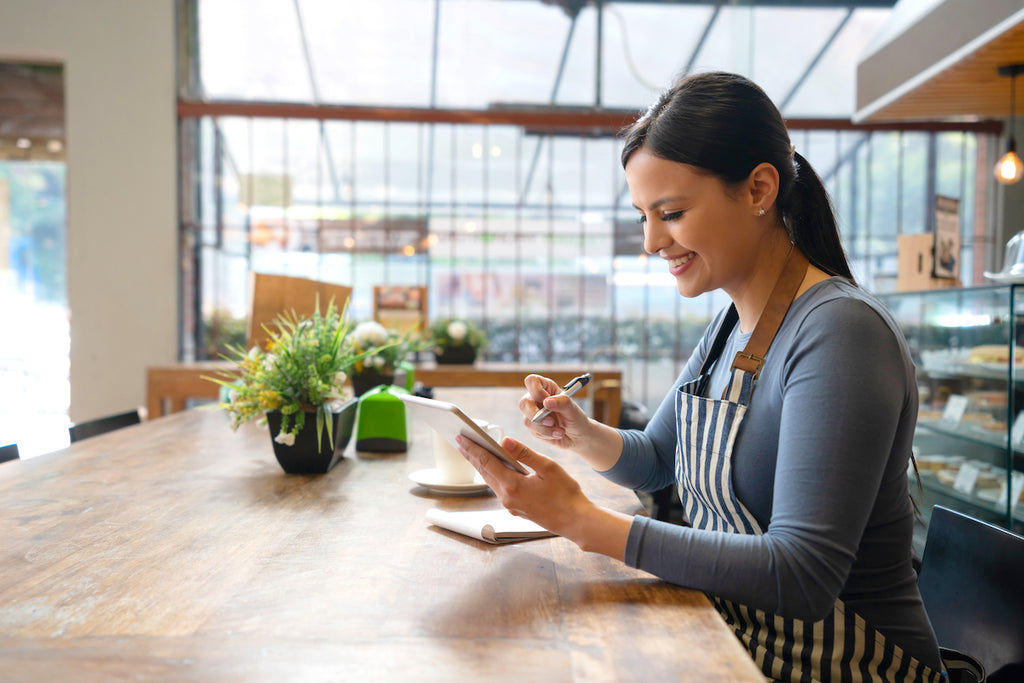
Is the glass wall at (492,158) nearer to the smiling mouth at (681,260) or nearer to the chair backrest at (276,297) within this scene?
the chair backrest at (276,297)

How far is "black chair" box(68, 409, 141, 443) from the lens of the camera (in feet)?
7.30

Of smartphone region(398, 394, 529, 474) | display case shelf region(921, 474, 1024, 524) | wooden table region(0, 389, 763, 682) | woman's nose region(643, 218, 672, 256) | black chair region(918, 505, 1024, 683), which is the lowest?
display case shelf region(921, 474, 1024, 524)

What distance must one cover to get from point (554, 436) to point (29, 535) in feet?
2.88

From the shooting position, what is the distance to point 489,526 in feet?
3.58

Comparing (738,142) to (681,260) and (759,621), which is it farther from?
(759,621)

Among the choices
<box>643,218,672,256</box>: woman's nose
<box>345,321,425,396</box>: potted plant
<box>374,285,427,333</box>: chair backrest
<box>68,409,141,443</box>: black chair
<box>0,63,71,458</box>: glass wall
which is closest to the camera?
<box>643,218,672,256</box>: woman's nose

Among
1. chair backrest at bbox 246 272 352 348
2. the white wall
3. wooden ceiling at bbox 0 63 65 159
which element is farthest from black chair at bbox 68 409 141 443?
wooden ceiling at bbox 0 63 65 159

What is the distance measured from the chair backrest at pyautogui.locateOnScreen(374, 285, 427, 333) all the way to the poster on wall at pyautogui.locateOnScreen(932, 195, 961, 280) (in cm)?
331

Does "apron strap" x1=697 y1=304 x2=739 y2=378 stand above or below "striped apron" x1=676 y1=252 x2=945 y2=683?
above

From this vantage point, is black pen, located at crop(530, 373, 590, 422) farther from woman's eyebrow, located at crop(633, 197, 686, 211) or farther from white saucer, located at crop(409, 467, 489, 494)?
woman's eyebrow, located at crop(633, 197, 686, 211)

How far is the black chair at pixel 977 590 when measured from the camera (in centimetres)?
118

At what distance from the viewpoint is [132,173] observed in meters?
5.97

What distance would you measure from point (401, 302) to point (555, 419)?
4100 mm

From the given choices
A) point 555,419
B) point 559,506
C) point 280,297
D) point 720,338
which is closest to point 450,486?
point 555,419
